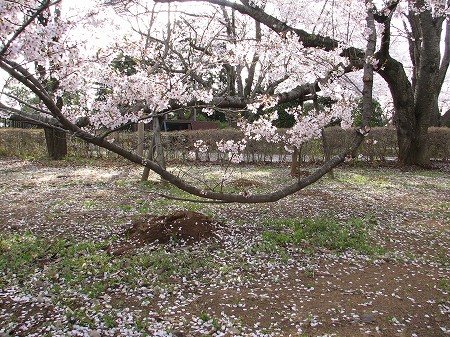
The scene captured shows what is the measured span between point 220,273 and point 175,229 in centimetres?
113

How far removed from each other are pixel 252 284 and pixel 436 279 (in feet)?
5.90

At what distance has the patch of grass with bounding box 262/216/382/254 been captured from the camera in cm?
447

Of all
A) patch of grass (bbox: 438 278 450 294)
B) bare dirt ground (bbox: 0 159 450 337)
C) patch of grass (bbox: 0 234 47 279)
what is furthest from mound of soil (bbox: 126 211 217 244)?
patch of grass (bbox: 438 278 450 294)

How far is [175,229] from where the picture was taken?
458 cm

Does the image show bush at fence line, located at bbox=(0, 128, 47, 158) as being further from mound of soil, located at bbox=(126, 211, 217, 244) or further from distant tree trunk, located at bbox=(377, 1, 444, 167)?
distant tree trunk, located at bbox=(377, 1, 444, 167)

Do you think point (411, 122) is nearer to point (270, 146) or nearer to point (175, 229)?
point (270, 146)

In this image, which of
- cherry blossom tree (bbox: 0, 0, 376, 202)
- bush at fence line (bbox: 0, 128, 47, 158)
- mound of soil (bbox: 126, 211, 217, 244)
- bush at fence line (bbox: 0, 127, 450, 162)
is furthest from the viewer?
bush at fence line (bbox: 0, 128, 47, 158)

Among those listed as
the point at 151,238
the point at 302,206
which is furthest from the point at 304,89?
the point at 151,238

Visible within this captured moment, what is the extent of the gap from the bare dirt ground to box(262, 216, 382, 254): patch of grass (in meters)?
0.05

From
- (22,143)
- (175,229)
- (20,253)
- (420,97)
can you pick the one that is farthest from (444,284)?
(22,143)

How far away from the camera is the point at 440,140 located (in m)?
12.5

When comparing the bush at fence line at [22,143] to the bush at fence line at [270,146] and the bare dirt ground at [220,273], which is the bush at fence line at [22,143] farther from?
the bare dirt ground at [220,273]

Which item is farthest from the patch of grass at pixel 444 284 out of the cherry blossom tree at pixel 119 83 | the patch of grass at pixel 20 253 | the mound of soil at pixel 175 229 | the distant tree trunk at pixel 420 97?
the distant tree trunk at pixel 420 97

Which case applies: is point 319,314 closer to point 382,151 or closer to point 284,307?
point 284,307
